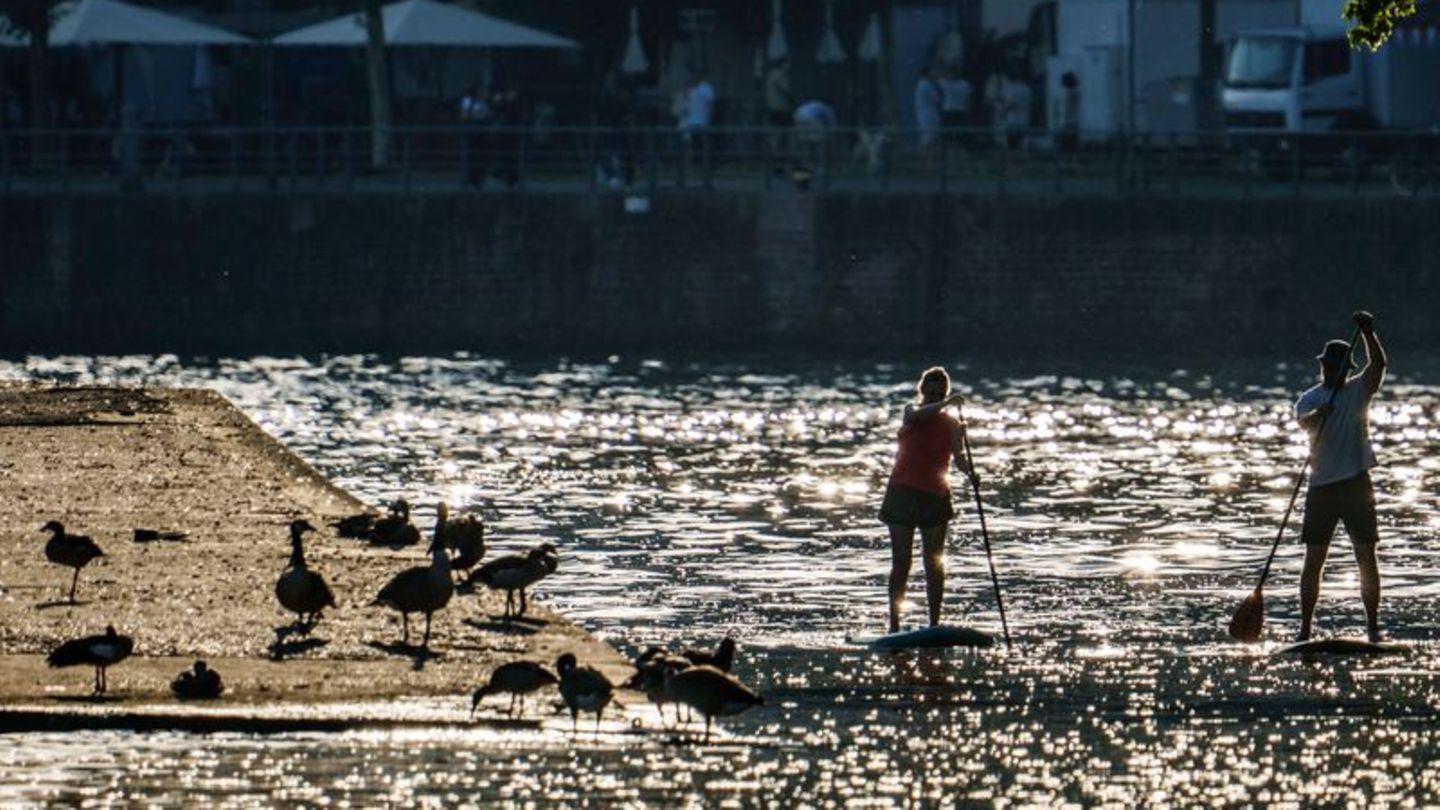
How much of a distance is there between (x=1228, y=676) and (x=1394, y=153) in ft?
108

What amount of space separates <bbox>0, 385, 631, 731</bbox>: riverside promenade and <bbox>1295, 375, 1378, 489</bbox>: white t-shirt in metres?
3.64

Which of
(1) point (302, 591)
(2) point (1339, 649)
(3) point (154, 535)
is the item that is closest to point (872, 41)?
(3) point (154, 535)

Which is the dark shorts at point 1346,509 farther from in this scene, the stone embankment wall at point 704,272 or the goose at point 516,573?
the stone embankment wall at point 704,272

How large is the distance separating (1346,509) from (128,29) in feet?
120

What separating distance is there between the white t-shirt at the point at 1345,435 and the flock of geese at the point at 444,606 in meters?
3.11

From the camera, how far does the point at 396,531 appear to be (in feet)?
64.3

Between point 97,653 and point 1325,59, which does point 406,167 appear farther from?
point 97,653

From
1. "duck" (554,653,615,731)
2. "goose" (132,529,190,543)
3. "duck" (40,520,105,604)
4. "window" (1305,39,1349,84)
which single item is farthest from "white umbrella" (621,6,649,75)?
"duck" (554,653,615,731)

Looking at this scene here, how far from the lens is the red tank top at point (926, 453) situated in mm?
A: 17641

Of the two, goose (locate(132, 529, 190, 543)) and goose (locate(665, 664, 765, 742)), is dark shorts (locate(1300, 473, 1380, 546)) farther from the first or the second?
goose (locate(132, 529, 190, 543))

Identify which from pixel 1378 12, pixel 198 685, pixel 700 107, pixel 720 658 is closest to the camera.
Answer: pixel 198 685

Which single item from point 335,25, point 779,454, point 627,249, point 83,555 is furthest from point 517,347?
point 83,555

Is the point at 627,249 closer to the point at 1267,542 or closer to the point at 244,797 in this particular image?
the point at 1267,542

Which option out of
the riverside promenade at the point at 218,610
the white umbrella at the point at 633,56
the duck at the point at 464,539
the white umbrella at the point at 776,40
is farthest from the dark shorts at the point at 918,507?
the white umbrella at the point at 776,40
